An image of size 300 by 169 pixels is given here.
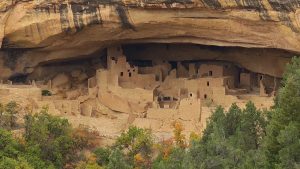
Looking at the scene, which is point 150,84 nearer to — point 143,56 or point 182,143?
point 143,56

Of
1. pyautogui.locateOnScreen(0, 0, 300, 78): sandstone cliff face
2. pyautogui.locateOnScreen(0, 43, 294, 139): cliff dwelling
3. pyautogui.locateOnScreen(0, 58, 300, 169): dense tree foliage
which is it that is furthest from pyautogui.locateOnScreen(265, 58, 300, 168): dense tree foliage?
pyautogui.locateOnScreen(0, 43, 294, 139): cliff dwelling

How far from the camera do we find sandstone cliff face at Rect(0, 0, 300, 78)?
17172 millimetres

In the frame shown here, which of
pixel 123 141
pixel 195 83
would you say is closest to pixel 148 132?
pixel 123 141

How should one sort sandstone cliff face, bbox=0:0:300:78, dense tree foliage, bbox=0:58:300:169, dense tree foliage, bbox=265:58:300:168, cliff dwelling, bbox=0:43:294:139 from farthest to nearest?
cliff dwelling, bbox=0:43:294:139
sandstone cliff face, bbox=0:0:300:78
dense tree foliage, bbox=0:58:300:169
dense tree foliage, bbox=265:58:300:168

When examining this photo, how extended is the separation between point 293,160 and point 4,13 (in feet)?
25.8

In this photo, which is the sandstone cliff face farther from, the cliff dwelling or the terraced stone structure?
the cliff dwelling

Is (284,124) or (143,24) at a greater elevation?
(143,24)

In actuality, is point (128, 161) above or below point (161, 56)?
below

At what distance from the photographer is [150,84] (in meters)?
20.1

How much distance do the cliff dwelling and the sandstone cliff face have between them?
2.23 feet

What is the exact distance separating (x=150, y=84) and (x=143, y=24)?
6.29 feet

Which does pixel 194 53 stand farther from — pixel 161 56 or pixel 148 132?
pixel 148 132

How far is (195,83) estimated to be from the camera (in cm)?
1942

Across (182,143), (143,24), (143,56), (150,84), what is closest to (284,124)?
(182,143)
